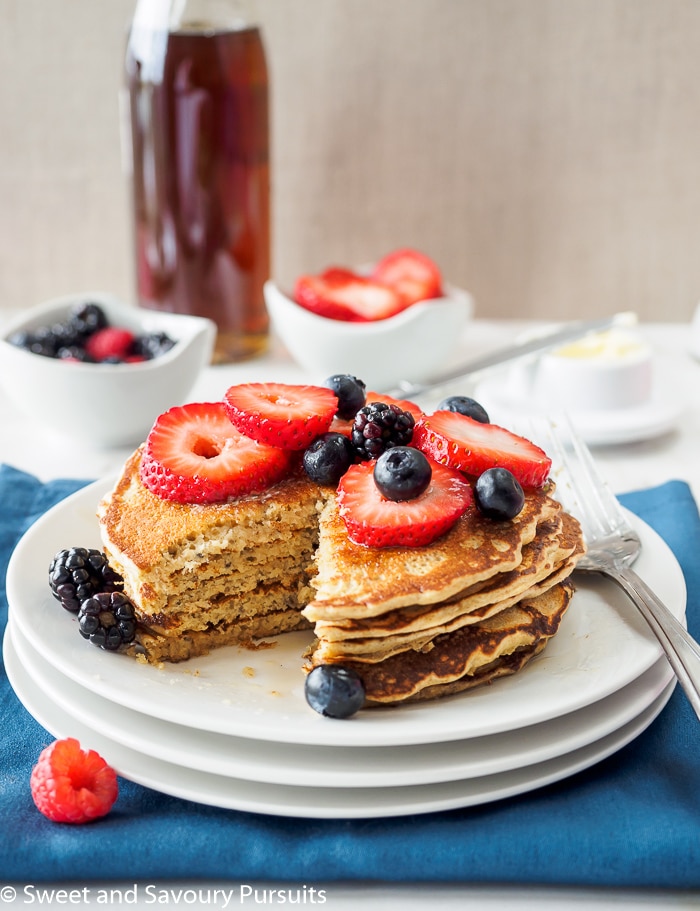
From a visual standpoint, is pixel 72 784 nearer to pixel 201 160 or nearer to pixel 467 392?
pixel 467 392

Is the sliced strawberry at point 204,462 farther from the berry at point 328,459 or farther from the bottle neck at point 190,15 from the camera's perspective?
the bottle neck at point 190,15

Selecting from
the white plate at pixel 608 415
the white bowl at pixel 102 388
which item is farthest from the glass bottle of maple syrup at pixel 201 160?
the white plate at pixel 608 415

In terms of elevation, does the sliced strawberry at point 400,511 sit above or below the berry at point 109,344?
above

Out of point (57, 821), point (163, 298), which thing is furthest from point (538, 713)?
point (163, 298)

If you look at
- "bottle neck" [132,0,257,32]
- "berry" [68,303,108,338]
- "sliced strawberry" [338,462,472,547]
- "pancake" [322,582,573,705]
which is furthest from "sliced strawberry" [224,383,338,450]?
"bottle neck" [132,0,257,32]

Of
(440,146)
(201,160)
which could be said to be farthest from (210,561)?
(440,146)

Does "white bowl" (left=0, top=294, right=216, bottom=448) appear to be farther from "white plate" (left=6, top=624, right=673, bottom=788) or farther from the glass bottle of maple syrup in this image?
"white plate" (left=6, top=624, right=673, bottom=788)
